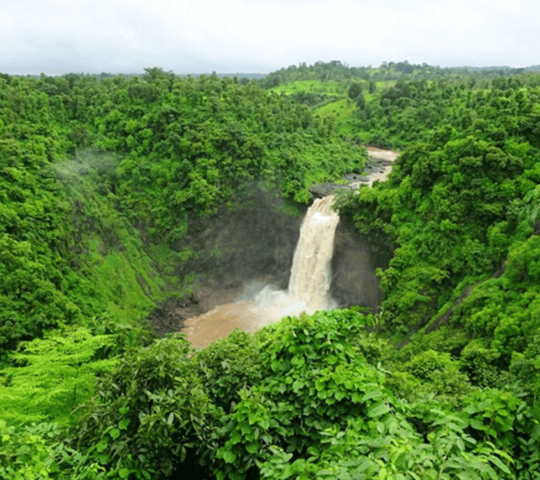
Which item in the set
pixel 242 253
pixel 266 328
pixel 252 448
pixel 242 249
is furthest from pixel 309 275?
pixel 252 448

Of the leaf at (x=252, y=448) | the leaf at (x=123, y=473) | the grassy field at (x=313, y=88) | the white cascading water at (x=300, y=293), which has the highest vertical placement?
the grassy field at (x=313, y=88)

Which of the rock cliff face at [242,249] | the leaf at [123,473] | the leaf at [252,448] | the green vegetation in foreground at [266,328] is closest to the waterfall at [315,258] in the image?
the rock cliff face at [242,249]

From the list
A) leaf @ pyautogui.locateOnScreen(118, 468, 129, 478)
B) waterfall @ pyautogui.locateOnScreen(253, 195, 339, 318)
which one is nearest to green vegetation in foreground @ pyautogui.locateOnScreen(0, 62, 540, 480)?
leaf @ pyautogui.locateOnScreen(118, 468, 129, 478)

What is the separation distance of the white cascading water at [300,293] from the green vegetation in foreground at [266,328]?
2.32 meters

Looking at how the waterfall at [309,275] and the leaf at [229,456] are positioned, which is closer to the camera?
the leaf at [229,456]

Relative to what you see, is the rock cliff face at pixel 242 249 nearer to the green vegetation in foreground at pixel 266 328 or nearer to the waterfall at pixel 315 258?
the waterfall at pixel 315 258

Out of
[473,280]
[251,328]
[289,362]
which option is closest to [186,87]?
[251,328]

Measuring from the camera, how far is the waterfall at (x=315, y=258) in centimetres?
2972

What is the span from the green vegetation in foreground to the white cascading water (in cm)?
232

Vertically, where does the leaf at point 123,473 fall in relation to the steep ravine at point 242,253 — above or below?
above

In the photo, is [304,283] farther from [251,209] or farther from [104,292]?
[104,292]

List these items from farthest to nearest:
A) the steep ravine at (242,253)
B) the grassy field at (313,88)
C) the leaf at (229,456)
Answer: the grassy field at (313,88), the steep ravine at (242,253), the leaf at (229,456)

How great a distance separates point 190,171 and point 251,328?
13.9 m

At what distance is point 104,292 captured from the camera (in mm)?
25484
